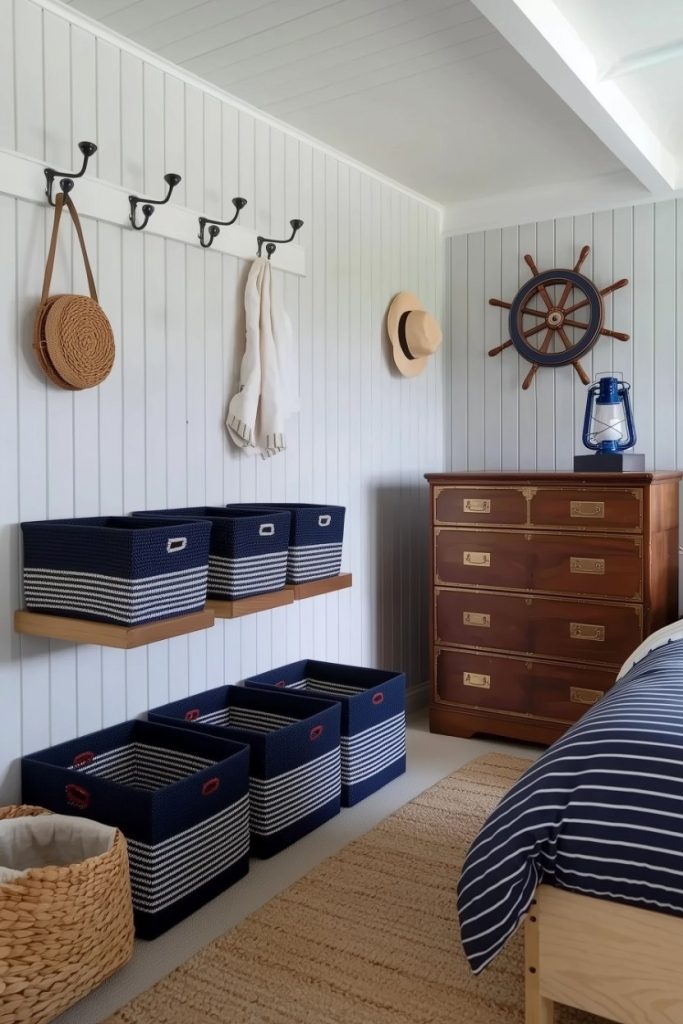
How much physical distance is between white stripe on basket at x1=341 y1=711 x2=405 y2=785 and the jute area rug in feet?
1.10

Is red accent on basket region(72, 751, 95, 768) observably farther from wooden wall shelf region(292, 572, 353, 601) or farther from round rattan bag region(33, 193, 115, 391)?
round rattan bag region(33, 193, 115, 391)

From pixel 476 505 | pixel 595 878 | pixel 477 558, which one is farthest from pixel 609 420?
pixel 595 878

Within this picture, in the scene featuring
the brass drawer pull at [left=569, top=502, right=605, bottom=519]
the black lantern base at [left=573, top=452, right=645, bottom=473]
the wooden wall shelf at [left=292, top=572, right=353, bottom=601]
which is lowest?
the wooden wall shelf at [left=292, top=572, right=353, bottom=601]

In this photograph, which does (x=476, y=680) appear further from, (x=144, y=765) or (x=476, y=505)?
(x=144, y=765)

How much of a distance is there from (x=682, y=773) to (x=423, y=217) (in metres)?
3.08

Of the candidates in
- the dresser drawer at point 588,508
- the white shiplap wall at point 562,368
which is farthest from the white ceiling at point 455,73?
the dresser drawer at point 588,508

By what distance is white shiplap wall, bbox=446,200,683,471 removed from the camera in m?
3.61

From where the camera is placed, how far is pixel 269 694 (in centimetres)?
286

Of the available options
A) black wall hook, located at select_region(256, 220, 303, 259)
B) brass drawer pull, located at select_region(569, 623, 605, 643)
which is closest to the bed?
brass drawer pull, located at select_region(569, 623, 605, 643)

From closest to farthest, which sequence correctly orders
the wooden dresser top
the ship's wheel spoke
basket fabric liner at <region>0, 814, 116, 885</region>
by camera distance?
basket fabric liner at <region>0, 814, 116, 885</region> → the wooden dresser top → the ship's wheel spoke

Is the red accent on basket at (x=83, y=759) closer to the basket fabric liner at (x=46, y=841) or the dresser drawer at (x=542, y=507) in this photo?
the basket fabric liner at (x=46, y=841)

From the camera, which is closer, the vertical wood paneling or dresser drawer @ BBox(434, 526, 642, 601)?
the vertical wood paneling

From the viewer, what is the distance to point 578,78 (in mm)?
2420

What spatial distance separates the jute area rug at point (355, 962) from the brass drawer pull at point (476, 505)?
135cm
